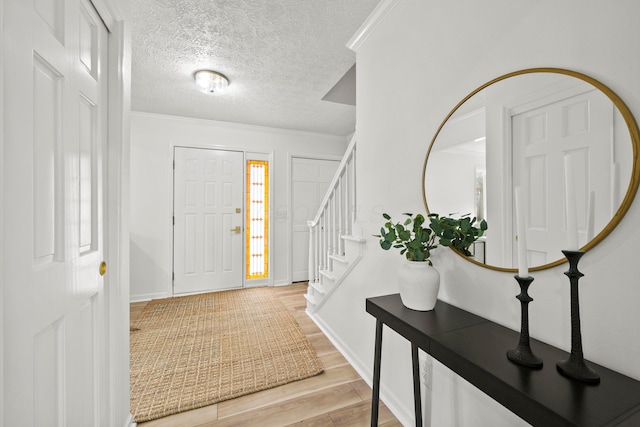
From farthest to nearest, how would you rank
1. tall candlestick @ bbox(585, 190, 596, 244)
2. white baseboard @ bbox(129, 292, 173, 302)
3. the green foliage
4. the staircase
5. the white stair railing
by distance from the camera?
white baseboard @ bbox(129, 292, 173, 302), the white stair railing, the staircase, the green foliage, tall candlestick @ bbox(585, 190, 596, 244)

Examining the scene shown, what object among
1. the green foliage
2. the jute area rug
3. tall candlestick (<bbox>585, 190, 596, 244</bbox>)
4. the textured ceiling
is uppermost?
the textured ceiling

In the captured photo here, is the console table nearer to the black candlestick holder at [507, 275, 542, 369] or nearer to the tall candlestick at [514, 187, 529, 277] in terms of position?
the black candlestick holder at [507, 275, 542, 369]

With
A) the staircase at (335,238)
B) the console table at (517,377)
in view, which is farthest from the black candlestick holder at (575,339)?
the staircase at (335,238)

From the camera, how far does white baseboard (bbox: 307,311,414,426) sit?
4.44 ft

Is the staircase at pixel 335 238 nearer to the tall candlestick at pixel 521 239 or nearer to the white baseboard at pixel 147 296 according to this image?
the tall candlestick at pixel 521 239

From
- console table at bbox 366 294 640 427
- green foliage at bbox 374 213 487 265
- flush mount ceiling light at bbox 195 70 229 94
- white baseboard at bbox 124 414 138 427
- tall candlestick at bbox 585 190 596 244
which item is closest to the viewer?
console table at bbox 366 294 640 427

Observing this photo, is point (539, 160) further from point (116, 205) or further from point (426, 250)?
point (116, 205)

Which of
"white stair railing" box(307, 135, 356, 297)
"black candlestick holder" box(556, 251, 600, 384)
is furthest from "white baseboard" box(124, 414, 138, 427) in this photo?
"black candlestick holder" box(556, 251, 600, 384)

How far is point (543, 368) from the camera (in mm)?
671

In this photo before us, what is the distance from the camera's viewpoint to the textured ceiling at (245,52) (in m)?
1.63

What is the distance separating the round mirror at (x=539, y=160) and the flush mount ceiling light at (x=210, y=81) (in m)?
2.15

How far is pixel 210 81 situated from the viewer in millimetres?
2369

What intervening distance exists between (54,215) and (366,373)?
72.9 inches

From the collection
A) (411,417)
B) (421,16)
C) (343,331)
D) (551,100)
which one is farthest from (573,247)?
(343,331)
